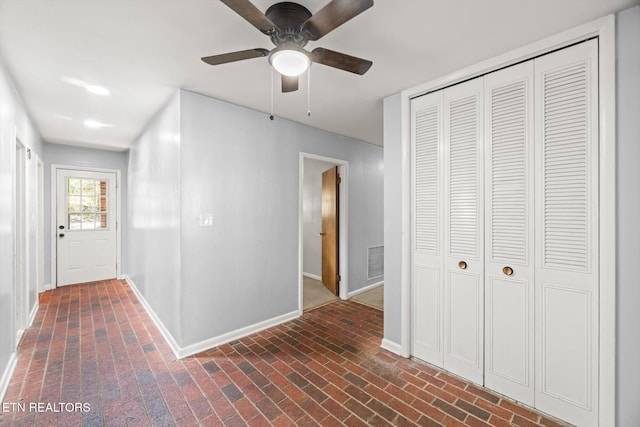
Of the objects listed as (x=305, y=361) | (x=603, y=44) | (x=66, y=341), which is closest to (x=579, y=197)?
(x=603, y=44)

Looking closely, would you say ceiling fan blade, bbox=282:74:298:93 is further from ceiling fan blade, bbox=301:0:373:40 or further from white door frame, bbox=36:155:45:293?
white door frame, bbox=36:155:45:293

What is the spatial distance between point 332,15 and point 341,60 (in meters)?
0.35

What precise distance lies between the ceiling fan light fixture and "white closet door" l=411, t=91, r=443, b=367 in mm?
1417

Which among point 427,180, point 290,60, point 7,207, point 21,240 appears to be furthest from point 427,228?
point 21,240

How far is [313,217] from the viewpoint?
574cm

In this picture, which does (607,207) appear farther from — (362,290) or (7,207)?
(7,207)

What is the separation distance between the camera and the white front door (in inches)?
194

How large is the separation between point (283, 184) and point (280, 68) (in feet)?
6.44

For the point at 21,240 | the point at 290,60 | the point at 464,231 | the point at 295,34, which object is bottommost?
the point at 21,240

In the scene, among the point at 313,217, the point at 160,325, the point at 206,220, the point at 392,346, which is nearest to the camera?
the point at 392,346

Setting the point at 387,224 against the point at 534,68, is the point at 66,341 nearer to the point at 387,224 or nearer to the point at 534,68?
the point at 387,224

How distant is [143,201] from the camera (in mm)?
3998

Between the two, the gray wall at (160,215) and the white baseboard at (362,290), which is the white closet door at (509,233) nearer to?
the white baseboard at (362,290)

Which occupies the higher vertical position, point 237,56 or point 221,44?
point 221,44
